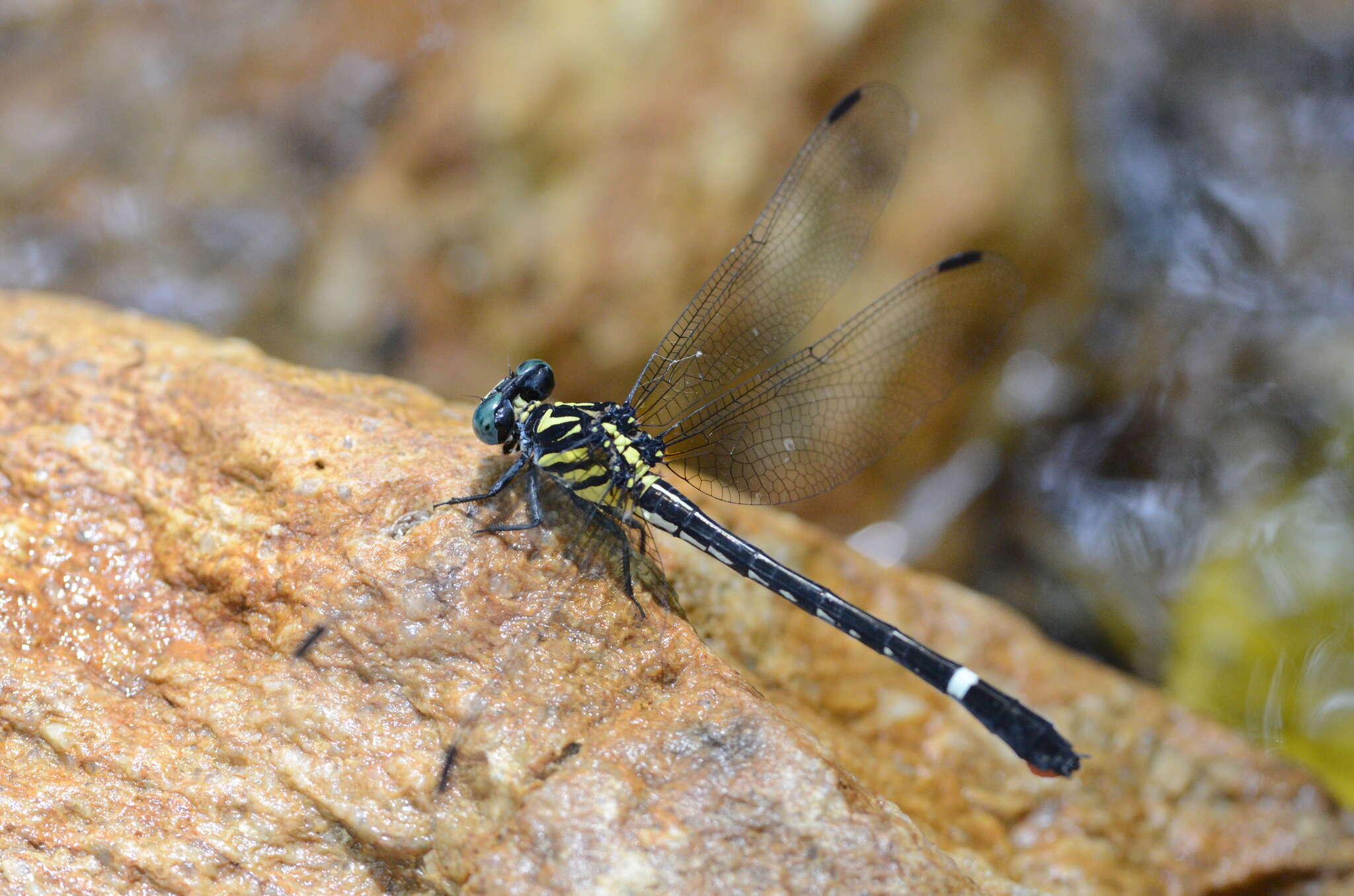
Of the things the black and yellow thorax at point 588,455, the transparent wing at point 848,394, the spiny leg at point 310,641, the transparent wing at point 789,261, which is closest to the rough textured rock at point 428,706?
the spiny leg at point 310,641

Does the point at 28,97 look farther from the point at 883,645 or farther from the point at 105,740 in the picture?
the point at 883,645

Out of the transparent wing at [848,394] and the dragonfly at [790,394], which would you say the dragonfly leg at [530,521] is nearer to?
the dragonfly at [790,394]

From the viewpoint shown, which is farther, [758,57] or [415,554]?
[758,57]

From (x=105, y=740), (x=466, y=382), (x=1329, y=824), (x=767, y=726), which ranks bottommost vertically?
(x=105, y=740)

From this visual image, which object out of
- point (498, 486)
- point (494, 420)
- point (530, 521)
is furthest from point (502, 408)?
point (530, 521)

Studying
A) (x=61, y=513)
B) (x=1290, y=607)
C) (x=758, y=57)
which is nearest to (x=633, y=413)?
(x=61, y=513)

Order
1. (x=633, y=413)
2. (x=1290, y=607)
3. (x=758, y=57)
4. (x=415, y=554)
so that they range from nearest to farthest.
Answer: (x=415, y=554), (x=633, y=413), (x=1290, y=607), (x=758, y=57)

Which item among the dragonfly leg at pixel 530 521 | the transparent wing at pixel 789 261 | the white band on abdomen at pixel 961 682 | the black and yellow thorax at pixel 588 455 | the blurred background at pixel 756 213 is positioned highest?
the blurred background at pixel 756 213
